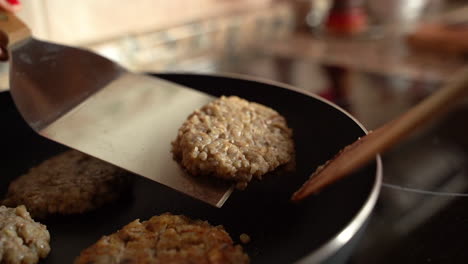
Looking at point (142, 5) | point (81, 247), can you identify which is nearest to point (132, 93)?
point (81, 247)

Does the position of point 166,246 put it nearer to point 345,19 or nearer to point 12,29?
point 12,29

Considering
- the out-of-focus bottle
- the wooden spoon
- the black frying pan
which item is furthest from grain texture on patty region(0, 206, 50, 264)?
the out-of-focus bottle

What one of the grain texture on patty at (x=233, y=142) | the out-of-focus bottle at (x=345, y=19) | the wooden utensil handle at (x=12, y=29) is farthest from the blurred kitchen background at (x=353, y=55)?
the wooden utensil handle at (x=12, y=29)

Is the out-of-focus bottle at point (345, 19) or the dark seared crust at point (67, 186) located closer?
the dark seared crust at point (67, 186)

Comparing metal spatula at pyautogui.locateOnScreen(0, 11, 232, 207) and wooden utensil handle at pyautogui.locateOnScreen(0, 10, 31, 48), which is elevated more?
wooden utensil handle at pyautogui.locateOnScreen(0, 10, 31, 48)

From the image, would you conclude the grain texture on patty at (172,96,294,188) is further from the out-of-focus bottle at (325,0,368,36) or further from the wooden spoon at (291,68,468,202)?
A: the out-of-focus bottle at (325,0,368,36)

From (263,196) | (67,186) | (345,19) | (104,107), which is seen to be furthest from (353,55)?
(67,186)

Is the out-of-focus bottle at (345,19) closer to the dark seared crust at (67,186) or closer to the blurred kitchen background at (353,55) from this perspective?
the blurred kitchen background at (353,55)
